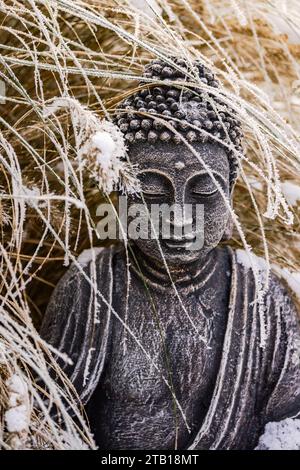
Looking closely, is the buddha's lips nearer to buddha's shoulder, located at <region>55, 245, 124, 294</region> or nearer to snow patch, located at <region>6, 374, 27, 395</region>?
buddha's shoulder, located at <region>55, 245, 124, 294</region>

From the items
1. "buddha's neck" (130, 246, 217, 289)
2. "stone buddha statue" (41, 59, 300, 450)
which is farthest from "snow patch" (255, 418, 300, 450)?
"buddha's neck" (130, 246, 217, 289)

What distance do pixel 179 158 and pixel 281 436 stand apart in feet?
1.89

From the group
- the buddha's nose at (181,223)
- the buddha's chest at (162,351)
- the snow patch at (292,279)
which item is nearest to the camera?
the buddha's nose at (181,223)

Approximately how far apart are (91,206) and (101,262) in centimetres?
43

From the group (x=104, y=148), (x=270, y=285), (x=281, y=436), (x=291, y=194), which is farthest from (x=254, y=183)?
(x=104, y=148)

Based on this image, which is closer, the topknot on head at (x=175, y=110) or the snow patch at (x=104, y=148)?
the snow patch at (x=104, y=148)

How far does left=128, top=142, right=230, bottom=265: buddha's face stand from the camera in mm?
1443

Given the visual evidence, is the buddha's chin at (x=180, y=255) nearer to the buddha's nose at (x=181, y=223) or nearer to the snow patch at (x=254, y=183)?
the buddha's nose at (x=181, y=223)

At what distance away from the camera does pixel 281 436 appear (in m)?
1.55

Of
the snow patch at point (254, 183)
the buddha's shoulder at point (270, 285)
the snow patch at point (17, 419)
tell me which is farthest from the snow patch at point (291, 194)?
the snow patch at point (17, 419)

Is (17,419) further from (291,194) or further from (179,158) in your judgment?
(291,194)

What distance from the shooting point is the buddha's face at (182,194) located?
1.44 meters

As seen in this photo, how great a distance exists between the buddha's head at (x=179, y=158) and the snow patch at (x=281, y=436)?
378mm

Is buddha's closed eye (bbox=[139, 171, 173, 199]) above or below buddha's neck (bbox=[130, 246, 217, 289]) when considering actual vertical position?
above
